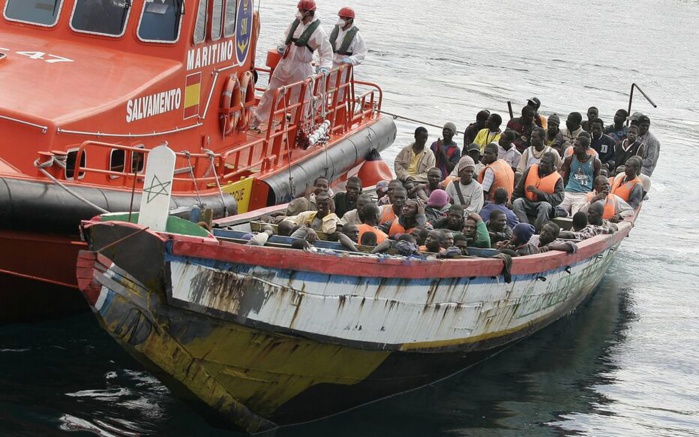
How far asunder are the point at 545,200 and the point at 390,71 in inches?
602

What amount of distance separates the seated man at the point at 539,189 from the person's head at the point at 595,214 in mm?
434

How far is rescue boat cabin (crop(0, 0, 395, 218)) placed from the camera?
384 inches

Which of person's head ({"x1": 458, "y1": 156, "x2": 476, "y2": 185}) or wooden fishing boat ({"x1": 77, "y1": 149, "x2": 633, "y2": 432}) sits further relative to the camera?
person's head ({"x1": 458, "y1": 156, "x2": 476, "y2": 185})

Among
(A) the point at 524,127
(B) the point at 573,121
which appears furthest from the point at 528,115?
(B) the point at 573,121

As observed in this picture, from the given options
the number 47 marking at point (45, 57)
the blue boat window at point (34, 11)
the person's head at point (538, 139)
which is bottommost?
the person's head at point (538, 139)

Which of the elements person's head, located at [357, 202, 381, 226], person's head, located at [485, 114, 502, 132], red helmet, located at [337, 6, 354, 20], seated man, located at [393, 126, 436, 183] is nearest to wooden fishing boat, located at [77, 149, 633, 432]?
person's head, located at [357, 202, 381, 226]

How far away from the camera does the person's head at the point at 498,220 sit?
11.3 meters

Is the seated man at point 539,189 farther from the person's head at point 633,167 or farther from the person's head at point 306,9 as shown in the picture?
the person's head at point 306,9

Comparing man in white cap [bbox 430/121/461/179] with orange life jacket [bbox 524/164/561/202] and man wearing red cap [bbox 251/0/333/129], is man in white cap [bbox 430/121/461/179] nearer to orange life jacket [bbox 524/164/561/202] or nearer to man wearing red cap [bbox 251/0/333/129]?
orange life jacket [bbox 524/164/561/202]

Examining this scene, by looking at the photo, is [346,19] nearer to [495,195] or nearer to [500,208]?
[495,195]

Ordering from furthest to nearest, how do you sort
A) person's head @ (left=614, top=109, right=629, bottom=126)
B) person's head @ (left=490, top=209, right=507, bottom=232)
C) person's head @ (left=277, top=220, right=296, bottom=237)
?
person's head @ (left=614, top=109, right=629, bottom=126) < person's head @ (left=490, top=209, right=507, bottom=232) < person's head @ (left=277, top=220, right=296, bottom=237)

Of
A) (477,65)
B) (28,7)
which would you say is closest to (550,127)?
(28,7)

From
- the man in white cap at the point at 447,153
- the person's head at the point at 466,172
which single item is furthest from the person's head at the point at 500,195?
the man in white cap at the point at 447,153

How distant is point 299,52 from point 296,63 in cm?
13
